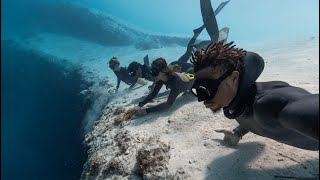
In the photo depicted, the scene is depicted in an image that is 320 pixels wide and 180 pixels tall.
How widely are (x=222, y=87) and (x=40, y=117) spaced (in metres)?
25.3

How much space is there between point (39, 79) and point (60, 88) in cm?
713

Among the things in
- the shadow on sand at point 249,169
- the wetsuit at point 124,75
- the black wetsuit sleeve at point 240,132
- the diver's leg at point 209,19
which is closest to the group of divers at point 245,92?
the shadow on sand at point 249,169

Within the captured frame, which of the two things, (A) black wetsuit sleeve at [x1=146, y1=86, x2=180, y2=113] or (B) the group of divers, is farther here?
(A) black wetsuit sleeve at [x1=146, y1=86, x2=180, y2=113]

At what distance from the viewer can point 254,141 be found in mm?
4457

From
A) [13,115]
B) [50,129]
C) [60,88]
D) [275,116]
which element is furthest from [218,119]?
[13,115]

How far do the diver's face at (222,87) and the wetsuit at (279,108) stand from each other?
0.21 ft

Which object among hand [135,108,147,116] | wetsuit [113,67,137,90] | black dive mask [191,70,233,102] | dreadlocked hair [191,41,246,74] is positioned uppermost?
dreadlocked hair [191,41,246,74]

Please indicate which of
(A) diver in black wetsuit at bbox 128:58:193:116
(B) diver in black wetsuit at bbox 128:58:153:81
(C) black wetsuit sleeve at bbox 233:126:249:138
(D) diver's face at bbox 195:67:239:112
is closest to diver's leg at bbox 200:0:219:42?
(B) diver in black wetsuit at bbox 128:58:153:81

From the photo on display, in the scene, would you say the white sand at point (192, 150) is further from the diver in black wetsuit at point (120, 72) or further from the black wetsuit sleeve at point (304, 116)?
the diver in black wetsuit at point (120, 72)

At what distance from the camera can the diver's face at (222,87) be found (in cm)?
284

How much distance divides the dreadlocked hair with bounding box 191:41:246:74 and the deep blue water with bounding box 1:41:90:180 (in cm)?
856

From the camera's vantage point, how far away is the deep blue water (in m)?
17.5

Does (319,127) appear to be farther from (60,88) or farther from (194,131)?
(60,88)

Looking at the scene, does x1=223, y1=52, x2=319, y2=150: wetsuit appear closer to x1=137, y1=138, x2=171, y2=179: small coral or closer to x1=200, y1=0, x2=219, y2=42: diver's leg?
x1=137, y1=138, x2=171, y2=179: small coral
